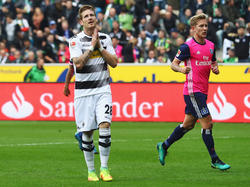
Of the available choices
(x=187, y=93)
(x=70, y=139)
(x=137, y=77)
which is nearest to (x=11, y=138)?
(x=70, y=139)

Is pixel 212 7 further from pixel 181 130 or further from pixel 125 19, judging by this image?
pixel 181 130

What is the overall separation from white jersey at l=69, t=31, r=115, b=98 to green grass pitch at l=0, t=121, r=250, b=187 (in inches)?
48.4

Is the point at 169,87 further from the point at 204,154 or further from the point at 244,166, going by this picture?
the point at 244,166

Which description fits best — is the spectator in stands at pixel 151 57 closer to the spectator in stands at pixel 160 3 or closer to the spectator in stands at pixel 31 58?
the spectator in stands at pixel 160 3

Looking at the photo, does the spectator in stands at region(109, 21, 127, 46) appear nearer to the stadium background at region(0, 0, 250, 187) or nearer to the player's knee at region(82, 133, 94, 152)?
the stadium background at region(0, 0, 250, 187)

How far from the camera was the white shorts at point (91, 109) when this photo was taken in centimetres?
889

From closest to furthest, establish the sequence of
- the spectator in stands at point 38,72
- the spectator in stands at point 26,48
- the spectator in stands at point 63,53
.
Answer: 1. the spectator in stands at point 38,72
2. the spectator in stands at point 63,53
3. the spectator in stands at point 26,48

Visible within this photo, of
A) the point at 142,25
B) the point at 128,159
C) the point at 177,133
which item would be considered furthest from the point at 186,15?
the point at 177,133

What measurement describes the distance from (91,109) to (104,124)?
30cm

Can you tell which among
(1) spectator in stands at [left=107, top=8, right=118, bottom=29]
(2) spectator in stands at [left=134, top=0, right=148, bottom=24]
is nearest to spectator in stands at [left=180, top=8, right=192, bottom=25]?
(2) spectator in stands at [left=134, top=0, right=148, bottom=24]

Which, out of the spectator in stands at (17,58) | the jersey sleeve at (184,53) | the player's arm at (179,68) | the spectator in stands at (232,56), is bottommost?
the spectator in stands at (17,58)

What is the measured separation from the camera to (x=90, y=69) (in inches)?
351

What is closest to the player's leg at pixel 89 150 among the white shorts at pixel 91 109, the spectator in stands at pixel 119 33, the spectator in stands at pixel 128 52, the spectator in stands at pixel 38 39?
the white shorts at pixel 91 109

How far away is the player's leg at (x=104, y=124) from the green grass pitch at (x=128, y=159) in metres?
0.19
